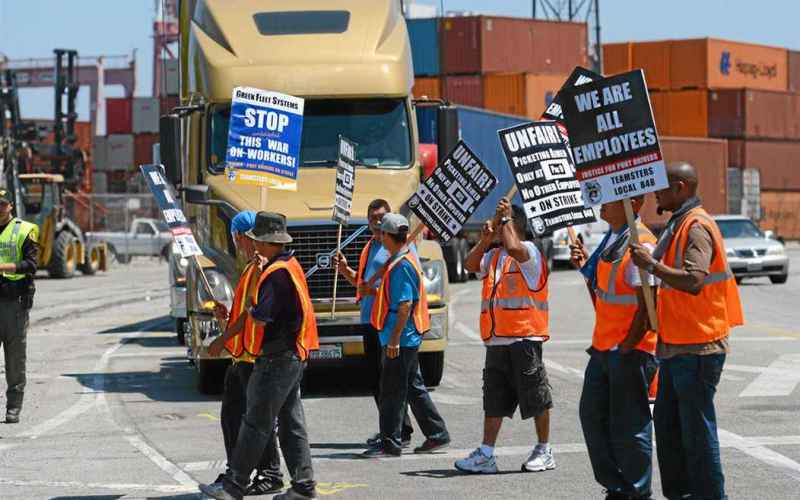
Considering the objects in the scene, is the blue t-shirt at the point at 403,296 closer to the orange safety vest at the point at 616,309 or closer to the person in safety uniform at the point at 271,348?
the person in safety uniform at the point at 271,348

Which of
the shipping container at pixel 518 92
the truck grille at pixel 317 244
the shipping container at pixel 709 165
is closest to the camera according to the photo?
the truck grille at pixel 317 244

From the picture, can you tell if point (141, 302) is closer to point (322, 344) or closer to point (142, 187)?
point (322, 344)

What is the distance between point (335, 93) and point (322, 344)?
2.45m

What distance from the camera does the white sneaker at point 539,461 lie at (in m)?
10.3

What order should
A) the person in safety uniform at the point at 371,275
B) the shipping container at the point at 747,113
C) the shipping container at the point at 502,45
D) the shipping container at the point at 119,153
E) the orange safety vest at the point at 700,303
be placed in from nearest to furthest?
the orange safety vest at the point at 700,303, the person in safety uniform at the point at 371,275, the shipping container at the point at 502,45, the shipping container at the point at 747,113, the shipping container at the point at 119,153

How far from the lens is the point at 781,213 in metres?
82.4

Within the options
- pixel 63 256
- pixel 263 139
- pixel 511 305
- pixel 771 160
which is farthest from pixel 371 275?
pixel 771 160

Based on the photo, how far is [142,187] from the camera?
77.1 metres

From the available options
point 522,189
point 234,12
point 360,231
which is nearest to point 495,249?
point 522,189

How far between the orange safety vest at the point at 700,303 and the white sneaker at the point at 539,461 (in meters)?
2.33

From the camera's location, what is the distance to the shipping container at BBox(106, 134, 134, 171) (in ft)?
299

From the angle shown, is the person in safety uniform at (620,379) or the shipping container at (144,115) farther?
the shipping container at (144,115)

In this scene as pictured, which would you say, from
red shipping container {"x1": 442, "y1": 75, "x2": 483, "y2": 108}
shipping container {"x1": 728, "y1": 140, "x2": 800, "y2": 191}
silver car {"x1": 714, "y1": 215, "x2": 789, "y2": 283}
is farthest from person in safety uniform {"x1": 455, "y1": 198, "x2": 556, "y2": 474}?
shipping container {"x1": 728, "y1": 140, "x2": 800, "y2": 191}

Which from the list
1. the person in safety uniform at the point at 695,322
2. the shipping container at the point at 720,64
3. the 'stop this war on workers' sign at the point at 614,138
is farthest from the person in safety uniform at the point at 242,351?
the shipping container at the point at 720,64
